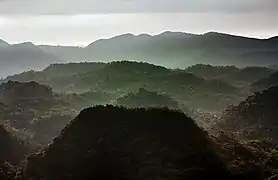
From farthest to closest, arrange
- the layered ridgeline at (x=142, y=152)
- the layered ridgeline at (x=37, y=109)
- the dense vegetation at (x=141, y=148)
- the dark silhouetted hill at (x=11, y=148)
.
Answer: the layered ridgeline at (x=37, y=109)
the dark silhouetted hill at (x=11, y=148)
the dense vegetation at (x=141, y=148)
the layered ridgeline at (x=142, y=152)

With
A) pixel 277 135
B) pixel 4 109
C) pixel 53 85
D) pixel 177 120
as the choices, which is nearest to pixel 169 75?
pixel 53 85

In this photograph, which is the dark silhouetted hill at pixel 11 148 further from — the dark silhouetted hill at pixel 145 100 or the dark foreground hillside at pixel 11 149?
the dark silhouetted hill at pixel 145 100

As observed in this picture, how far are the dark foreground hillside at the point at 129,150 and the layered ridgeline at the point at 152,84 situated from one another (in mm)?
72275

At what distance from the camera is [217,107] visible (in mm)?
134875

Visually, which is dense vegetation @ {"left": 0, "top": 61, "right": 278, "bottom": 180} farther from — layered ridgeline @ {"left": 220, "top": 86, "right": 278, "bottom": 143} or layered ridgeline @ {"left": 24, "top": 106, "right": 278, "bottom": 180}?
layered ridgeline @ {"left": 220, "top": 86, "right": 278, "bottom": 143}

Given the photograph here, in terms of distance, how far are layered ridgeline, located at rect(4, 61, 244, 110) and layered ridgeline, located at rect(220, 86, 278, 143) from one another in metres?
37.8

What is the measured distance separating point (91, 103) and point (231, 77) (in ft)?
275

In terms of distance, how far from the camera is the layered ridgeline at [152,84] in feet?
462

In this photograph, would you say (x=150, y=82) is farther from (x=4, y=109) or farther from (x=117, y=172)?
(x=117, y=172)

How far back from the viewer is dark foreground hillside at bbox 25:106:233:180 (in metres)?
51.6

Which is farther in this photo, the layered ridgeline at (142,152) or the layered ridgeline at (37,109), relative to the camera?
the layered ridgeline at (37,109)

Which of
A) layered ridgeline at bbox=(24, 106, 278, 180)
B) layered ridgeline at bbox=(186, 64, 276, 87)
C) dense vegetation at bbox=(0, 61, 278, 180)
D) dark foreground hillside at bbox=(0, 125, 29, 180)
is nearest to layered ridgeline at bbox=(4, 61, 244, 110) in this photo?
layered ridgeline at bbox=(186, 64, 276, 87)

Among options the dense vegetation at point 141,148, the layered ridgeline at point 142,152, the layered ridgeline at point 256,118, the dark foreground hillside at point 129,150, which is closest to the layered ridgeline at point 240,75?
the layered ridgeline at point 256,118

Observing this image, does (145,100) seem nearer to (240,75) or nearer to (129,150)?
(129,150)
